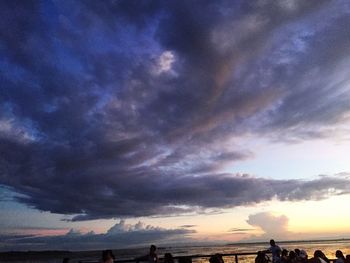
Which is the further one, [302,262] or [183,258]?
[302,262]

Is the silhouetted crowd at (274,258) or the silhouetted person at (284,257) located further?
the silhouetted person at (284,257)

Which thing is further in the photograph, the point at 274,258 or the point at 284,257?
the point at 274,258

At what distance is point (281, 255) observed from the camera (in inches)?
695

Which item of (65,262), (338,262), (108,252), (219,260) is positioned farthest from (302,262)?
(65,262)

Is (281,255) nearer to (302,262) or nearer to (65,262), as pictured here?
(302,262)

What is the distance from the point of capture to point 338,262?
14750 millimetres

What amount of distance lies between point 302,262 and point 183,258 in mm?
5028

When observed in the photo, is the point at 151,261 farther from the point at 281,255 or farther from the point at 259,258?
the point at 281,255

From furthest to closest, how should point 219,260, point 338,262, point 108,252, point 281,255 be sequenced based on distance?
point 281,255 < point 338,262 < point 219,260 < point 108,252

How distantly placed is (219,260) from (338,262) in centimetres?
492

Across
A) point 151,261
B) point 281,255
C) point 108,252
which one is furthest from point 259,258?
point 108,252

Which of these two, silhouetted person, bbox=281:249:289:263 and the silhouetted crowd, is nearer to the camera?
the silhouetted crowd

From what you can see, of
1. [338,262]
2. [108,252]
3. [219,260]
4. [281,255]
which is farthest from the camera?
[281,255]

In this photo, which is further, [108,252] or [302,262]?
[302,262]
